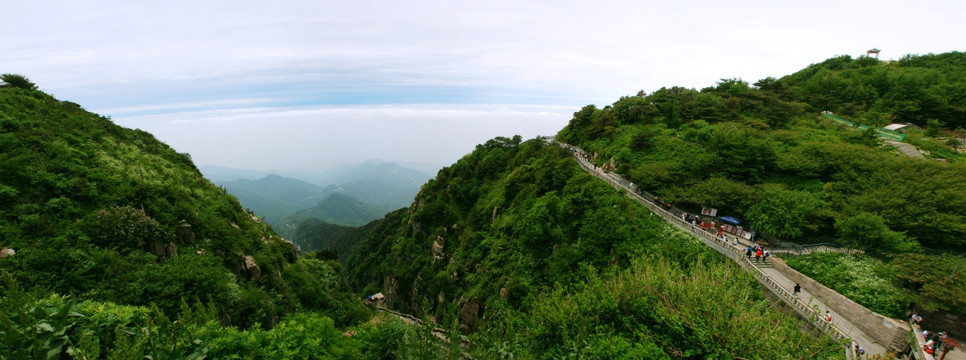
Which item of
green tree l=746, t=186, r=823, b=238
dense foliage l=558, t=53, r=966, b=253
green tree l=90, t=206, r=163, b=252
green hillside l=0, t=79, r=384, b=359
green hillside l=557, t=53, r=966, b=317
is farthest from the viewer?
green tree l=746, t=186, r=823, b=238

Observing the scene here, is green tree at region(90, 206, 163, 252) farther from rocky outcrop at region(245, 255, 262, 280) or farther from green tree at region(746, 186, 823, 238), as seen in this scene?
green tree at region(746, 186, 823, 238)

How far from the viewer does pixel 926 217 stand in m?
18.3

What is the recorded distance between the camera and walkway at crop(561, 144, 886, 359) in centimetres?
1382

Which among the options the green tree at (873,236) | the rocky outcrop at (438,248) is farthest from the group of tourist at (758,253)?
the rocky outcrop at (438,248)

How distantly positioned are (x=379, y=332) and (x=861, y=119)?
58.4 m

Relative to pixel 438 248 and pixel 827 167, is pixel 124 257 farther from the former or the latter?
pixel 827 167

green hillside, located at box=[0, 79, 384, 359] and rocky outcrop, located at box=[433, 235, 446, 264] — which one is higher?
green hillside, located at box=[0, 79, 384, 359]

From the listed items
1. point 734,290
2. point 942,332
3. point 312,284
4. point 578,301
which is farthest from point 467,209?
point 942,332

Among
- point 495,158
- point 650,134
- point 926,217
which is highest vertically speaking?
point 650,134

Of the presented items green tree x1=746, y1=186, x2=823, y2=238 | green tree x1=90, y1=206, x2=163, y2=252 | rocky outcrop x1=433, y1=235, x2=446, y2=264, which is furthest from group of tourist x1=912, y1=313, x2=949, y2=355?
green tree x1=90, y1=206, x2=163, y2=252

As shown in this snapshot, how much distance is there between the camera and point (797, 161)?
2566 centimetres

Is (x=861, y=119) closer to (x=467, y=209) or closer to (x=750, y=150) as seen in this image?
(x=750, y=150)

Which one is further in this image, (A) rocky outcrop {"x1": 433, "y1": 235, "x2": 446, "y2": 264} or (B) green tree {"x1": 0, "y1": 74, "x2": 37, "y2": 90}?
(A) rocky outcrop {"x1": 433, "y1": 235, "x2": 446, "y2": 264}

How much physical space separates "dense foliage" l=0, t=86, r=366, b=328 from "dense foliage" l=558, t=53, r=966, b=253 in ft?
92.2
